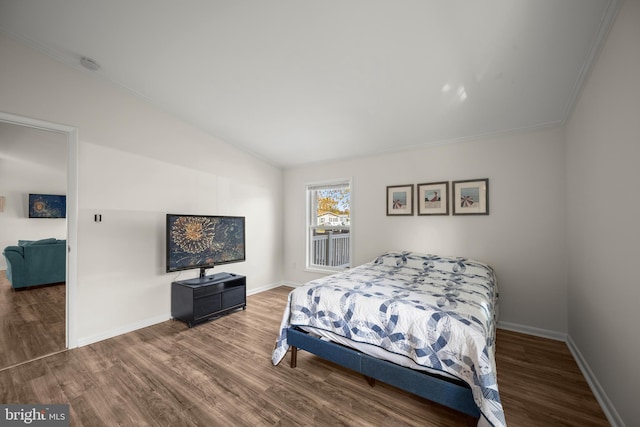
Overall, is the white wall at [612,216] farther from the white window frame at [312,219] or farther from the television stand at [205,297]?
the television stand at [205,297]

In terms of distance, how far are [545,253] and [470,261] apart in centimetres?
77

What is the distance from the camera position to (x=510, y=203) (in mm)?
2955

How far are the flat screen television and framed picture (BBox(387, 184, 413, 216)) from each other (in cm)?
226

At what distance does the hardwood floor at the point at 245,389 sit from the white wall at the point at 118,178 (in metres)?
0.50

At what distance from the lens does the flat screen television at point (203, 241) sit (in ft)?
10.1

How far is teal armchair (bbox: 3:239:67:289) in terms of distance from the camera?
4.06 metres

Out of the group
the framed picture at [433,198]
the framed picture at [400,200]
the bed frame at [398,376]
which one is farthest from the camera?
the framed picture at [400,200]

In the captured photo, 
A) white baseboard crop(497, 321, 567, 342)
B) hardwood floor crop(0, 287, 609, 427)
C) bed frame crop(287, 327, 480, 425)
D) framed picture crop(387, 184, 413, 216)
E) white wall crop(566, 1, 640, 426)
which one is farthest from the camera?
framed picture crop(387, 184, 413, 216)

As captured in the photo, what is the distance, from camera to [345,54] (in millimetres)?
2131

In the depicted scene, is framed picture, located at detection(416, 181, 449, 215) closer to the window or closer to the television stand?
the window

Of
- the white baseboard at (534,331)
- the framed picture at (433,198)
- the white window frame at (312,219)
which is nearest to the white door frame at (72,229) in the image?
the white window frame at (312,219)

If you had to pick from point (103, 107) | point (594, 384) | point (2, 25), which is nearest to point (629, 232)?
point (594, 384)

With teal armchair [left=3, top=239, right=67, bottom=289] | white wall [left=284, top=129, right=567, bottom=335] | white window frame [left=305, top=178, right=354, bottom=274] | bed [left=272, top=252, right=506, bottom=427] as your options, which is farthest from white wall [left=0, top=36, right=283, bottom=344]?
white wall [left=284, top=129, right=567, bottom=335]

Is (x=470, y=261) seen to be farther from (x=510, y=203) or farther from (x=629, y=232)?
(x=629, y=232)
